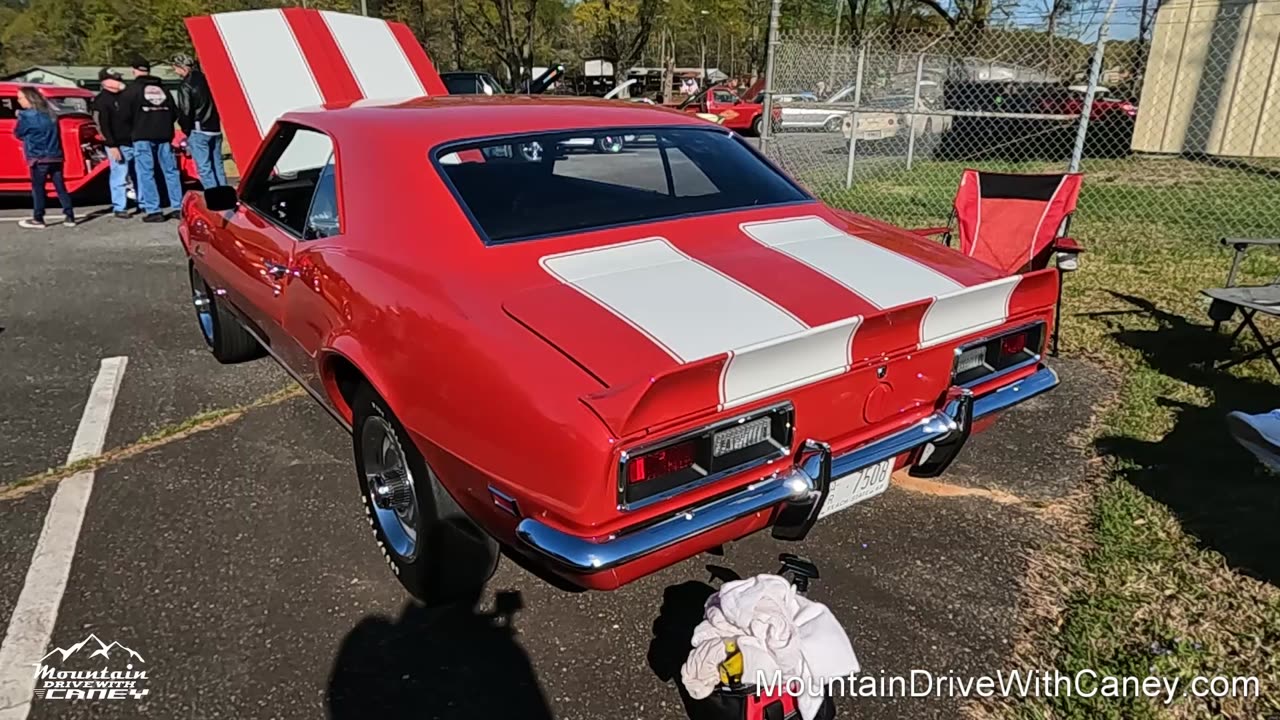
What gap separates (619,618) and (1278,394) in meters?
3.69

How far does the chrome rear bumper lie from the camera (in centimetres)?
198

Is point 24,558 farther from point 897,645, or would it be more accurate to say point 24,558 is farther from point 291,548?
point 897,645

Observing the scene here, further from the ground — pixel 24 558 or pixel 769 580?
→ pixel 769 580

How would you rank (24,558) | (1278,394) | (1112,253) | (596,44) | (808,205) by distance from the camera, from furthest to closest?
(596,44), (1112,253), (1278,394), (808,205), (24,558)

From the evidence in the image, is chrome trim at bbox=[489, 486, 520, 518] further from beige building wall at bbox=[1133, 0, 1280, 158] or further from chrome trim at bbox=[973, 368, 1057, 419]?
beige building wall at bbox=[1133, 0, 1280, 158]

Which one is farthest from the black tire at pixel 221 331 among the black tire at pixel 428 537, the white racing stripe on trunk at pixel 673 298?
the white racing stripe on trunk at pixel 673 298

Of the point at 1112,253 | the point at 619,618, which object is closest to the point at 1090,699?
the point at 619,618

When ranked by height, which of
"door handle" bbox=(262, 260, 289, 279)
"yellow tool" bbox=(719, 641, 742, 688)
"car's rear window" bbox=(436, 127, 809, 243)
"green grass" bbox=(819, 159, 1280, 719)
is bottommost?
"green grass" bbox=(819, 159, 1280, 719)

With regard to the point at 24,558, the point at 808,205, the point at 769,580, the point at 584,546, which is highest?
the point at 808,205

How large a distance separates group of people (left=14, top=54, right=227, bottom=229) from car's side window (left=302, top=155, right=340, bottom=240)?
22.6ft

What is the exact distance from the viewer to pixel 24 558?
117 inches

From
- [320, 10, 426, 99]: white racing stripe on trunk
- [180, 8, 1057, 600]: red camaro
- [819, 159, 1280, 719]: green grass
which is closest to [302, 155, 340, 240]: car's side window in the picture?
[180, 8, 1057, 600]: red camaro

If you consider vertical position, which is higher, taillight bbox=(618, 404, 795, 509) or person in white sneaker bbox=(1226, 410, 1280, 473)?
taillight bbox=(618, 404, 795, 509)

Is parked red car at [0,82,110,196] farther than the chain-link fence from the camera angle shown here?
Yes
